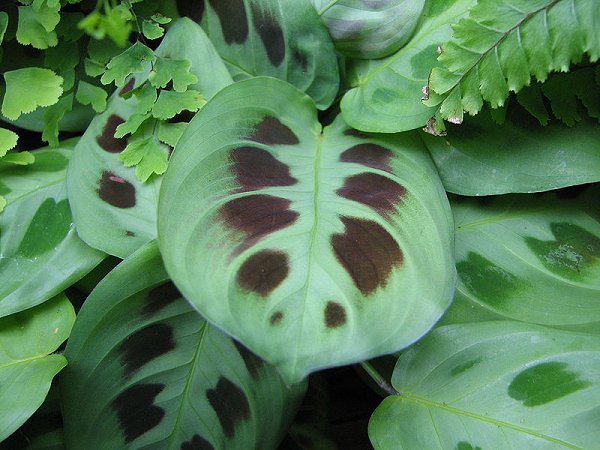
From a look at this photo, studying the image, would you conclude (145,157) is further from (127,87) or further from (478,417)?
(478,417)

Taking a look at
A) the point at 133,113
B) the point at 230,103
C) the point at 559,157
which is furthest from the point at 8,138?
the point at 559,157

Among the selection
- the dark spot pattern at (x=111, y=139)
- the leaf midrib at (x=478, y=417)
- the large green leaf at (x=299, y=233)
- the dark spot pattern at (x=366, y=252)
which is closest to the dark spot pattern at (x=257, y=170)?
the large green leaf at (x=299, y=233)

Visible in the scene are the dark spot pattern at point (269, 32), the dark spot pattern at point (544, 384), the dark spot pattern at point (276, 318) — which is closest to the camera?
the dark spot pattern at point (276, 318)

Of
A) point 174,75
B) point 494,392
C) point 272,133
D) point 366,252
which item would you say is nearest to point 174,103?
point 174,75

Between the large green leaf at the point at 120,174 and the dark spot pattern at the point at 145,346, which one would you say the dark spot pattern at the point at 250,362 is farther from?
the large green leaf at the point at 120,174

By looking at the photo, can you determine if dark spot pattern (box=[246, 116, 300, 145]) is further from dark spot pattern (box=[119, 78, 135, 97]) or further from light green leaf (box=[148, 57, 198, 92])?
dark spot pattern (box=[119, 78, 135, 97])

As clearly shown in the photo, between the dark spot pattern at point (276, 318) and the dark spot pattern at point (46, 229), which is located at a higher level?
→ the dark spot pattern at point (276, 318)
